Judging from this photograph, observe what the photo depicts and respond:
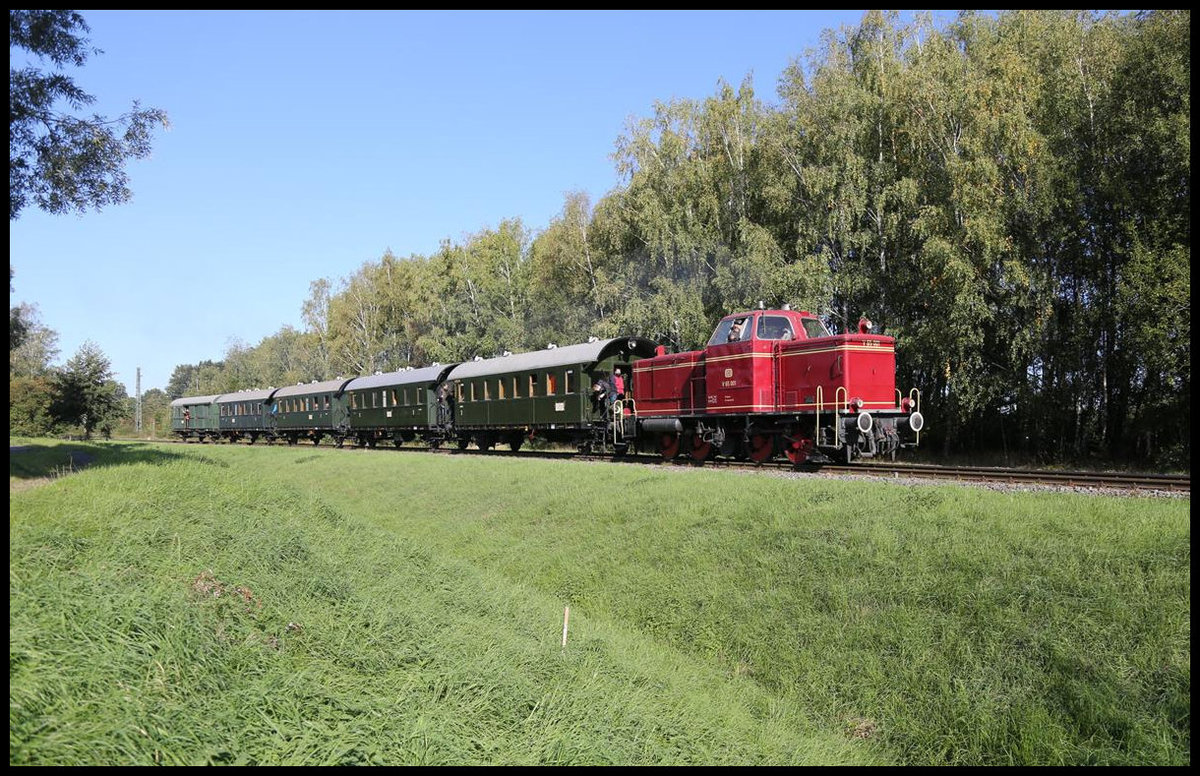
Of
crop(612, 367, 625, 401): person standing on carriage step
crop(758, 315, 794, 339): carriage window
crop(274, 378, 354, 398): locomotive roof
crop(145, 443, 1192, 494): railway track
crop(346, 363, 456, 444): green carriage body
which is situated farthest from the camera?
crop(274, 378, 354, 398): locomotive roof

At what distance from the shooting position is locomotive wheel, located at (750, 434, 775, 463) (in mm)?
19047

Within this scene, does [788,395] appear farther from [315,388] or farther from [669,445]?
[315,388]

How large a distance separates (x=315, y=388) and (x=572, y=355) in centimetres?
2596

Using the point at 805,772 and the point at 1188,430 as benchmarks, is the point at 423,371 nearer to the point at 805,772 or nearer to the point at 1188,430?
the point at 1188,430

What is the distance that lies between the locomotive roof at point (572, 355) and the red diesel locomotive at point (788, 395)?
3.48 m

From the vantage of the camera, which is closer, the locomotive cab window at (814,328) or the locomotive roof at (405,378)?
the locomotive cab window at (814,328)

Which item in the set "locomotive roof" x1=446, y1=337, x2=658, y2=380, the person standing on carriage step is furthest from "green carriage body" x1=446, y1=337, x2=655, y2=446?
the person standing on carriage step

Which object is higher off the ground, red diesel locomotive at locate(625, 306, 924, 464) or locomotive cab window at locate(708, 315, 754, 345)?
locomotive cab window at locate(708, 315, 754, 345)

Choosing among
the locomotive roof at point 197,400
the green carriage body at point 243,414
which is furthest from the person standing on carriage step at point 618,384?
the locomotive roof at point 197,400

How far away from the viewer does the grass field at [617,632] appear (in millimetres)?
4621

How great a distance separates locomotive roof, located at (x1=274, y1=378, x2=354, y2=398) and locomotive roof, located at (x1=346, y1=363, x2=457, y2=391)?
1.35 metres

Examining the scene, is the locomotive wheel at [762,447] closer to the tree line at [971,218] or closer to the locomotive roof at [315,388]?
the tree line at [971,218]

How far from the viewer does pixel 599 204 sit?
42.0m

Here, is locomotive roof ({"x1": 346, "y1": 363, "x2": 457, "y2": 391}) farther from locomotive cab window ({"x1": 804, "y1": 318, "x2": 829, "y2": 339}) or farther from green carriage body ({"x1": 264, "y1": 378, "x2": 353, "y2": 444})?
locomotive cab window ({"x1": 804, "y1": 318, "x2": 829, "y2": 339})
